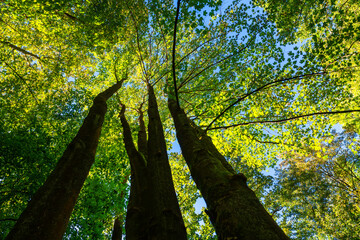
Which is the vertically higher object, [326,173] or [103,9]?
[103,9]

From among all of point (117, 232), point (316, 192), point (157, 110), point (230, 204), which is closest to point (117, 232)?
point (117, 232)

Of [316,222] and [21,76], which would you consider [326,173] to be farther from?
[21,76]

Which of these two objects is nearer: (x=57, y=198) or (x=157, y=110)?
(x=57, y=198)

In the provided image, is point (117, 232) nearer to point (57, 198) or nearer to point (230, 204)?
point (57, 198)

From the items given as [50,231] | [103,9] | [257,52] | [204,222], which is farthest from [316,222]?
[103,9]

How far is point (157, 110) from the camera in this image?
23.5ft

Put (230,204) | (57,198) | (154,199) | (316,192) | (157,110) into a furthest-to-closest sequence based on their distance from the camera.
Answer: (316,192) → (157,110) → (154,199) → (57,198) → (230,204)

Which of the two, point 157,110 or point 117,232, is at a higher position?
point 157,110

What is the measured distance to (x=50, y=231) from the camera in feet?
7.52

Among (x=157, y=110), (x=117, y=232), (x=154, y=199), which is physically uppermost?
(x=157, y=110)

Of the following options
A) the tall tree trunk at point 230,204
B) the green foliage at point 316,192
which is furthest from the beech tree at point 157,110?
the green foliage at point 316,192

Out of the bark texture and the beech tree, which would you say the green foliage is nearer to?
the beech tree

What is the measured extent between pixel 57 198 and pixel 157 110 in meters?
4.86

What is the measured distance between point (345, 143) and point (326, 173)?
3774 mm
